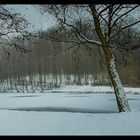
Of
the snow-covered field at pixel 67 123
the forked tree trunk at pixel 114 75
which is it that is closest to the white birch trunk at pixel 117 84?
the forked tree trunk at pixel 114 75

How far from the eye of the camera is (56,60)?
55719 mm

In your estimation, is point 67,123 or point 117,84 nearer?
point 67,123

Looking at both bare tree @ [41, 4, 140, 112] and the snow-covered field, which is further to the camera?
bare tree @ [41, 4, 140, 112]

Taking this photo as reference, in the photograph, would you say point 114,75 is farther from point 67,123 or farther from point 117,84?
point 67,123

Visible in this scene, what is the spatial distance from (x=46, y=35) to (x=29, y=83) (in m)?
41.6

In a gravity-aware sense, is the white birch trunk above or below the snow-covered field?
above

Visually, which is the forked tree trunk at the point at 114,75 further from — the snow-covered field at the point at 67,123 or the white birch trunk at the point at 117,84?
the snow-covered field at the point at 67,123

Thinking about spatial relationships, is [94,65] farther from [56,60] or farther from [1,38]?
[1,38]

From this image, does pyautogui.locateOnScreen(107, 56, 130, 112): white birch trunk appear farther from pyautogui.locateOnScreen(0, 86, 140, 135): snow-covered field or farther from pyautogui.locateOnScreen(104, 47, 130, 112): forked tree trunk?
pyautogui.locateOnScreen(0, 86, 140, 135): snow-covered field

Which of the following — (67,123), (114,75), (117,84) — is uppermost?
(114,75)

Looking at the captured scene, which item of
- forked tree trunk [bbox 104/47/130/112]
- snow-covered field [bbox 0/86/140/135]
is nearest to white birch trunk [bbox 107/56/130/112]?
forked tree trunk [bbox 104/47/130/112]

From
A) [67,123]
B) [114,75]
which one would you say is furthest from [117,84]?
[67,123]

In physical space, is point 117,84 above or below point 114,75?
below
